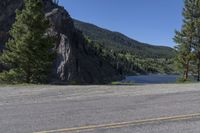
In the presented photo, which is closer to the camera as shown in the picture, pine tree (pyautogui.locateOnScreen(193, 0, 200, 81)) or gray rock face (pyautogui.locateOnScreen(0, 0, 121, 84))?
pine tree (pyautogui.locateOnScreen(193, 0, 200, 81))

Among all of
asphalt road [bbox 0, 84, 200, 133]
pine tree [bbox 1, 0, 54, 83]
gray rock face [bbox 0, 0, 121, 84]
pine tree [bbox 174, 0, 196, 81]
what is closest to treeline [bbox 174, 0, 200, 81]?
pine tree [bbox 174, 0, 196, 81]

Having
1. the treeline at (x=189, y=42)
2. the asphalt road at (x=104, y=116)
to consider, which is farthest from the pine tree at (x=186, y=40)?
the asphalt road at (x=104, y=116)

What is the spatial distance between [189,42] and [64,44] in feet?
92.9

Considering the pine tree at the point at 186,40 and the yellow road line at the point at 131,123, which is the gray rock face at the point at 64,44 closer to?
the pine tree at the point at 186,40

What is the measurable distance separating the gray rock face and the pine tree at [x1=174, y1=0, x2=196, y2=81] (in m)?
19.4

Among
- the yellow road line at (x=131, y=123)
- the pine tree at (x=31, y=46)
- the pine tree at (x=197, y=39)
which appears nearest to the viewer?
the yellow road line at (x=131, y=123)

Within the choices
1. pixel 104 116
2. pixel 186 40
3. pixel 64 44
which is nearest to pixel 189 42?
pixel 186 40

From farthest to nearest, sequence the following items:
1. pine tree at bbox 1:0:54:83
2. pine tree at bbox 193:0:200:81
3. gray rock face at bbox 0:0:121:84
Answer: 1. gray rock face at bbox 0:0:121:84
2. pine tree at bbox 193:0:200:81
3. pine tree at bbox 1:0:54:83

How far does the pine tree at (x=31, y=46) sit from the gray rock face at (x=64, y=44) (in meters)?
34.5

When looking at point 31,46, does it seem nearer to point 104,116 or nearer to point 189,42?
point 104,116

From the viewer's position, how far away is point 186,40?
54531 mm

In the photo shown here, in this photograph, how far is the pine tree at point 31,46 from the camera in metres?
31.5

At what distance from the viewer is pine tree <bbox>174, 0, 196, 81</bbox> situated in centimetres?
5372

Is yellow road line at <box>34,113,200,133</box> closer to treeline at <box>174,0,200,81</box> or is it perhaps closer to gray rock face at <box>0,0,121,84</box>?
treeline at <box>174,0,200,81</box>
